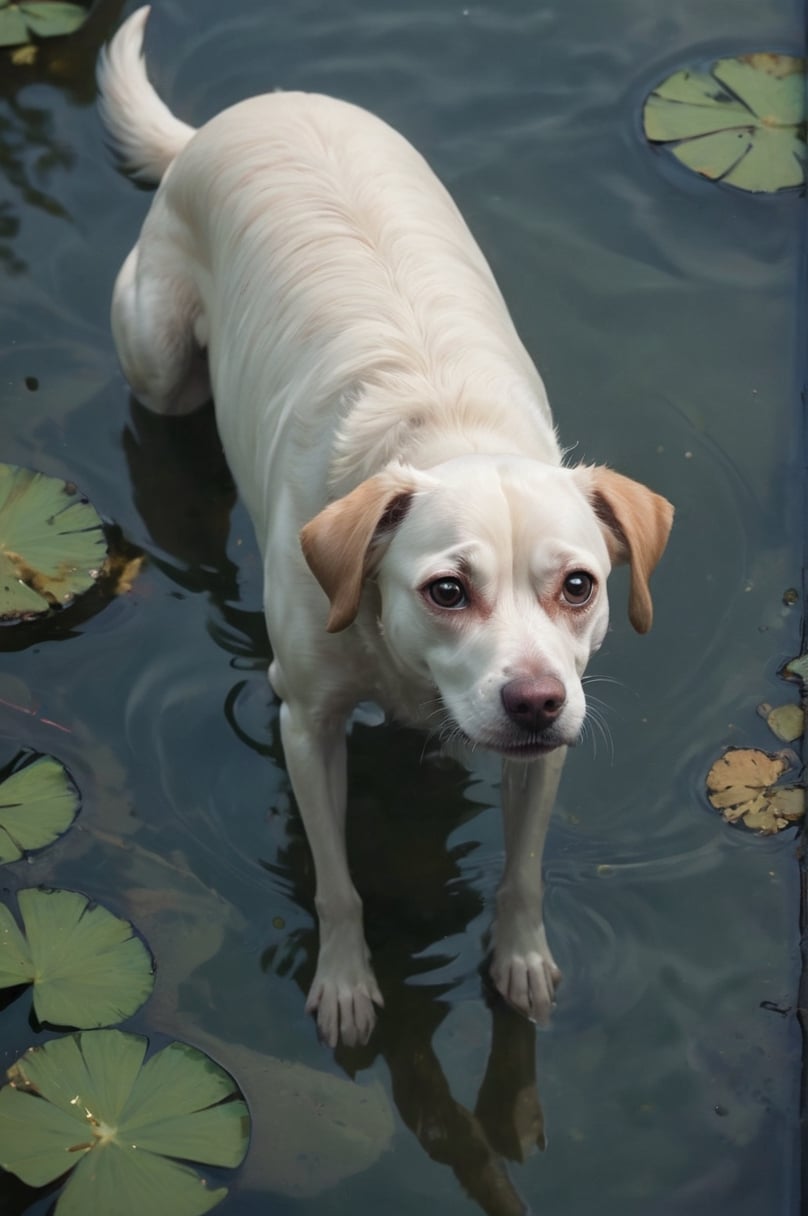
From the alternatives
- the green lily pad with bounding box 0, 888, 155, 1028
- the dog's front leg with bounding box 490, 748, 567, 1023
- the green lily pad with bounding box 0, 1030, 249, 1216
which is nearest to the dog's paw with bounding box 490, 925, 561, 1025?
the dog's front leg with bounding box 490, 748, 567, 1023

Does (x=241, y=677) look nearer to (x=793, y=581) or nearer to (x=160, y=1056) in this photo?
(x=160, y=1056)

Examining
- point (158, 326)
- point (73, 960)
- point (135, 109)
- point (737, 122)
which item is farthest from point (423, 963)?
point (737, 122)

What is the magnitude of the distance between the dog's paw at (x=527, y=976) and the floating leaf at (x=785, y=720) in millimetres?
1138

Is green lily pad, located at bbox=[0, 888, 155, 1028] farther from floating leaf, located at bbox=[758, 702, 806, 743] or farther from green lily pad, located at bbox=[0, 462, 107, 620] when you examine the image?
floating leaf, located at bbox=[758, 702, 806, 743]

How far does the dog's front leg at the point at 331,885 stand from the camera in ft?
13.0

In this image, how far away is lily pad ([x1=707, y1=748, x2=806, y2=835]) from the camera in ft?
15.0

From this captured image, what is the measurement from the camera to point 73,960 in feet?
13.2

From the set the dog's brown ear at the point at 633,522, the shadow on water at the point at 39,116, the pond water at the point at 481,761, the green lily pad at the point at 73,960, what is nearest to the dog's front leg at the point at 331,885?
the pond water at the point at 481,761

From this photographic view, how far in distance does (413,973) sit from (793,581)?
6.44 feet

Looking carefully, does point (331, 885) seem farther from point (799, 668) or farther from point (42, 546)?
point (799, 668)

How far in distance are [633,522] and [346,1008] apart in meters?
1.61

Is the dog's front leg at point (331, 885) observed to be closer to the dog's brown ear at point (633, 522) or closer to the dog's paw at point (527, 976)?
the dog's paw at point (527, 976)

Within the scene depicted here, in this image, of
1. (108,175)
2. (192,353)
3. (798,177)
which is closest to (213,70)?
(108,175)

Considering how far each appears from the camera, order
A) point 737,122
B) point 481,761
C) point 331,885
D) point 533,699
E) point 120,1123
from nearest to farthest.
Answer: point 533,699 < point 120,1123 < point 331,885 < point 481,761 < point 737,122
